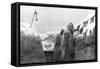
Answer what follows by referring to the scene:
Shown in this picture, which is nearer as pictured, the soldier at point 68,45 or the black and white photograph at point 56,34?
the black and white photograph at point 56,34

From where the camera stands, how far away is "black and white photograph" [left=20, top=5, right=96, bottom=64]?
10.7ft

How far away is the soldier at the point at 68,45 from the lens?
350 cm

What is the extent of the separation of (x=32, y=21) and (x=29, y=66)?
0.61 m

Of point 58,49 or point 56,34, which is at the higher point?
point 56,34

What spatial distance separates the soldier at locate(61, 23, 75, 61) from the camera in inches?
138

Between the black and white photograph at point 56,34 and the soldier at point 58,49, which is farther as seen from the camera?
the soldier at point 58,49

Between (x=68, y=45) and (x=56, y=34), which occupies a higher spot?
(x=56, y=34)

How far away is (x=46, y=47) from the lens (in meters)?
3.40

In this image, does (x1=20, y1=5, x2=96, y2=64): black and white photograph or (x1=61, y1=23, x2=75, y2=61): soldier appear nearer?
(x1=20, y1=5, x2=96, y2=64): black and white photograph

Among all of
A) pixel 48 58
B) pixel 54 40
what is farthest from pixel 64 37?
pixel 48 58

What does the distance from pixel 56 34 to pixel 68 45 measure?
0.82 feet

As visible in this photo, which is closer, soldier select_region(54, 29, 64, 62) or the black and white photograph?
the black and white photograph

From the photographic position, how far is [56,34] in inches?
136

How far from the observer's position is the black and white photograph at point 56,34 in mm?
3260
